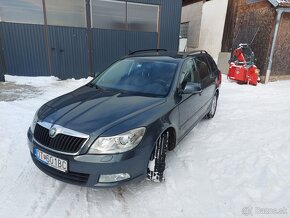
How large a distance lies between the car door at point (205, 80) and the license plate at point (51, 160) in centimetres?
256

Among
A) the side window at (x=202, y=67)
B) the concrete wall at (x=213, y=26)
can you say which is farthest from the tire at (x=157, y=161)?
the concrete wall at (x=213, y=26)

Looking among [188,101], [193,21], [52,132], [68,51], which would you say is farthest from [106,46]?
[193,21]

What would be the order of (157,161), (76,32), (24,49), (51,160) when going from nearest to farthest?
(51,160) → (157,161) → (24,49) → (76,32)

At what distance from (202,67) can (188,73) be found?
856 mm

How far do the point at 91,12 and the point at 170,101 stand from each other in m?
7.41

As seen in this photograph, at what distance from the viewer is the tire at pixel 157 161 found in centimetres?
247

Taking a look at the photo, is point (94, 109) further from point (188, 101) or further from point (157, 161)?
point (188, 101)

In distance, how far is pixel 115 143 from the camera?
2.12 m

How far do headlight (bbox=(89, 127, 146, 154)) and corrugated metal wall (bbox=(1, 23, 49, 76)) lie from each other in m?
7.50

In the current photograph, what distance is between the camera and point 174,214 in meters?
2.24

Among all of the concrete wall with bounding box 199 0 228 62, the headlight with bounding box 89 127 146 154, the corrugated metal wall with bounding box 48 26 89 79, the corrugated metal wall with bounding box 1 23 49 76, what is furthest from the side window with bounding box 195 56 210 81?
the concrete wall with bounding box 199 0 228 62

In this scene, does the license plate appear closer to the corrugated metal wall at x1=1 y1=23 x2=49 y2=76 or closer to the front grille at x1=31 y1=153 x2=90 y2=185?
the front grille at x1=31 y1=153 x2=90 y2=185

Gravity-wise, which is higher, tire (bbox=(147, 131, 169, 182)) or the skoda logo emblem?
the skoda logo emblem

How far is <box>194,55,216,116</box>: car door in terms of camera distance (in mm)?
3959
